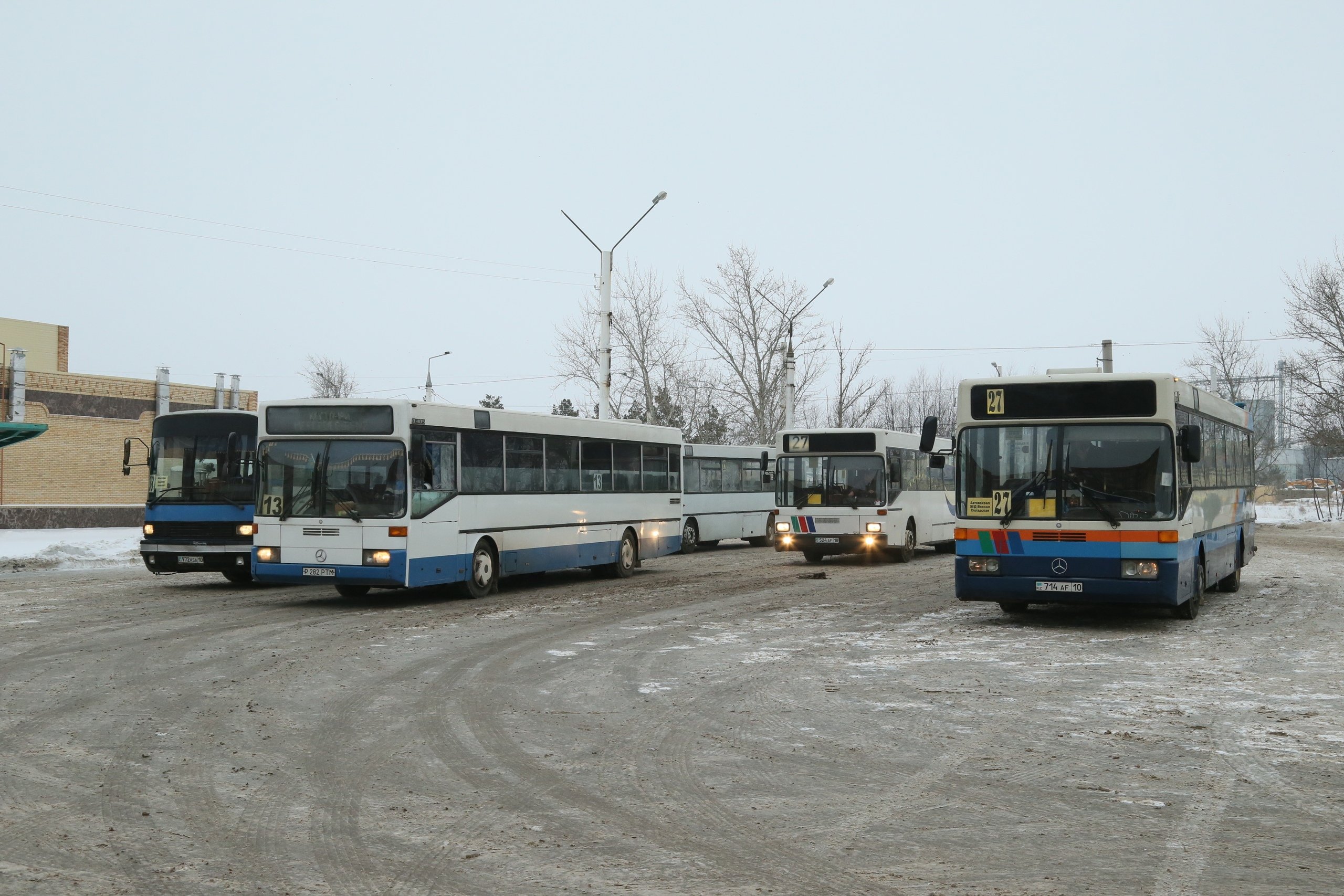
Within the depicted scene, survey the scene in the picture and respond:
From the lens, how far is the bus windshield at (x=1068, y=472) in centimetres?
1398

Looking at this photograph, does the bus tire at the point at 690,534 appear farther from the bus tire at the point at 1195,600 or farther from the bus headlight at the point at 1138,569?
the bus headlight at the point at 1138,569

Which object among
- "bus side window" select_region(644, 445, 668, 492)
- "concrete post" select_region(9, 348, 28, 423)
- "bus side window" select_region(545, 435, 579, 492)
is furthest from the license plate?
"concrete post" select_region(9, 348, 28, 423)

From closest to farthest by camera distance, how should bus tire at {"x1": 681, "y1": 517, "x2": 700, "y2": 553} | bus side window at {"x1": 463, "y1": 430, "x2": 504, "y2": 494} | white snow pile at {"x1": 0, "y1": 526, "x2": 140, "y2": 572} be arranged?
1. bus side window at {"x1": 463, "y1": 430, "x2": 504, "y2": 494}
2. white snow pile at {"x1": 0, "y1": 526, "x2": 140, "y2": 572}
3. bus tire at {"x1": 681, "y1": 517, "x2": 700, "y2": 553}

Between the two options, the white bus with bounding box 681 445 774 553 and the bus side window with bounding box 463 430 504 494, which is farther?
the white bus with bounding box 681 445 774 553

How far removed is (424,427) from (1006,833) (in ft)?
40.0

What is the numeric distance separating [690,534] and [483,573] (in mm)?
14562

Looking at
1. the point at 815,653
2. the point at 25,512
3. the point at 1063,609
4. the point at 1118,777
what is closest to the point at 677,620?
the point at 815,653

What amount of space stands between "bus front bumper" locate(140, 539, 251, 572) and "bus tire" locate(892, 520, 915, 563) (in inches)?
542

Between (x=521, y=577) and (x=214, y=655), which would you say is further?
(x=521, y=577)

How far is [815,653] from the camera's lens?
40.7 feet

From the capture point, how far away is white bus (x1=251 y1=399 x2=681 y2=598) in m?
16.5

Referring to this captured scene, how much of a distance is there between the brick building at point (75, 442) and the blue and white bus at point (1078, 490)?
34.4m

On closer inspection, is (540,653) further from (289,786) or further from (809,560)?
(809,560)

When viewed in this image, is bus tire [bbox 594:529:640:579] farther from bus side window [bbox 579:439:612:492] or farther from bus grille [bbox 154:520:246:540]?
bus grille [bbox 154:520:246:540]
